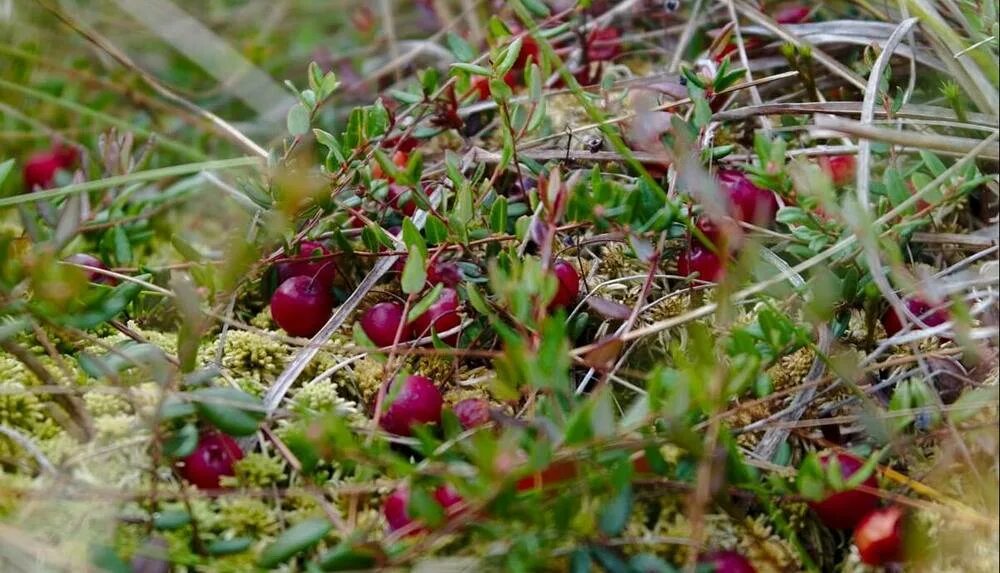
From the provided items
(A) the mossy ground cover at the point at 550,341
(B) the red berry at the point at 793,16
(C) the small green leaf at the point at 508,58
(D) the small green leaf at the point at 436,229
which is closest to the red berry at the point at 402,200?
(A) the mossy ground cover at the point at 550,341

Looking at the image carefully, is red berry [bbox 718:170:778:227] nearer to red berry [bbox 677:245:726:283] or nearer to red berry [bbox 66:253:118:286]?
red berry [bbox 677:245:726:283]

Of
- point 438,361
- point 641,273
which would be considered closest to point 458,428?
point 438,361

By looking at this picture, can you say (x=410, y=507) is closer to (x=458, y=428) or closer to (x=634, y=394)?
(x=458, y=428)

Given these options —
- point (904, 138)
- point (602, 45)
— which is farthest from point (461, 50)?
point (904, 138)

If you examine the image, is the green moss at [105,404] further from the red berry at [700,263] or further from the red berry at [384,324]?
the red berry at [700,263]

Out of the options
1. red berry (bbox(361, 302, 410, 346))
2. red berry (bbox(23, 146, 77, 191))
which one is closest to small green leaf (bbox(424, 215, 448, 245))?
red berry (bbox(361, 302, 410, 346))

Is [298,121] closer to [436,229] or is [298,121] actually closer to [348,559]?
[436,229]
